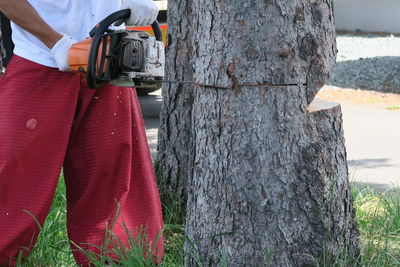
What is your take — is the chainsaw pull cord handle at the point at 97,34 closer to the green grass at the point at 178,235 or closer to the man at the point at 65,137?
the man at the point at 65,137

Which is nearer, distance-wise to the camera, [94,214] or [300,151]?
[300,151]

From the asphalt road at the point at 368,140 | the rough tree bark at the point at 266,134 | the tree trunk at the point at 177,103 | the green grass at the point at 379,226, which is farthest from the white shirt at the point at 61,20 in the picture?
the asphalt road at the point at 368,140

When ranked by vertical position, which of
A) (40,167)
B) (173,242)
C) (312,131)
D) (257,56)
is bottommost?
(173,242)

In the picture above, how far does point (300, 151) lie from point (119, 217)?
1.11 m

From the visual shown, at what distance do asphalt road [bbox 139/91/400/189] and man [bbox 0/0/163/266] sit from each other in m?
2.53

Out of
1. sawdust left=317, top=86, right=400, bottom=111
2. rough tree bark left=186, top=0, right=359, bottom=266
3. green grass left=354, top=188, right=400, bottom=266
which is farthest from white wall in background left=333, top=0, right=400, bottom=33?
rough tree bark left=186, top=0, right=359, bottom=266

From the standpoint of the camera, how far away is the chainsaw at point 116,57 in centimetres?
330

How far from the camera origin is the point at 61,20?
11.7 ft

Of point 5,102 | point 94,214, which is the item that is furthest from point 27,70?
point 94,214

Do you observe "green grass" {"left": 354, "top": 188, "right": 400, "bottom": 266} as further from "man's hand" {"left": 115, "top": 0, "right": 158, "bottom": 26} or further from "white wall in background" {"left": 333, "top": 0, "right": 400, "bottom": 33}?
"white wall in background" {"left": 333, "top": 0, "right": 400, "bottom": 33}

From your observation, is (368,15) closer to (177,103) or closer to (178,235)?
(177,103)

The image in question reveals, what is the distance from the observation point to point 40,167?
11.6 feet

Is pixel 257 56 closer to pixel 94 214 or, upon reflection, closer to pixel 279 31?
pixel 279 31

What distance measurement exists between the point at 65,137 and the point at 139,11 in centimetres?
62
